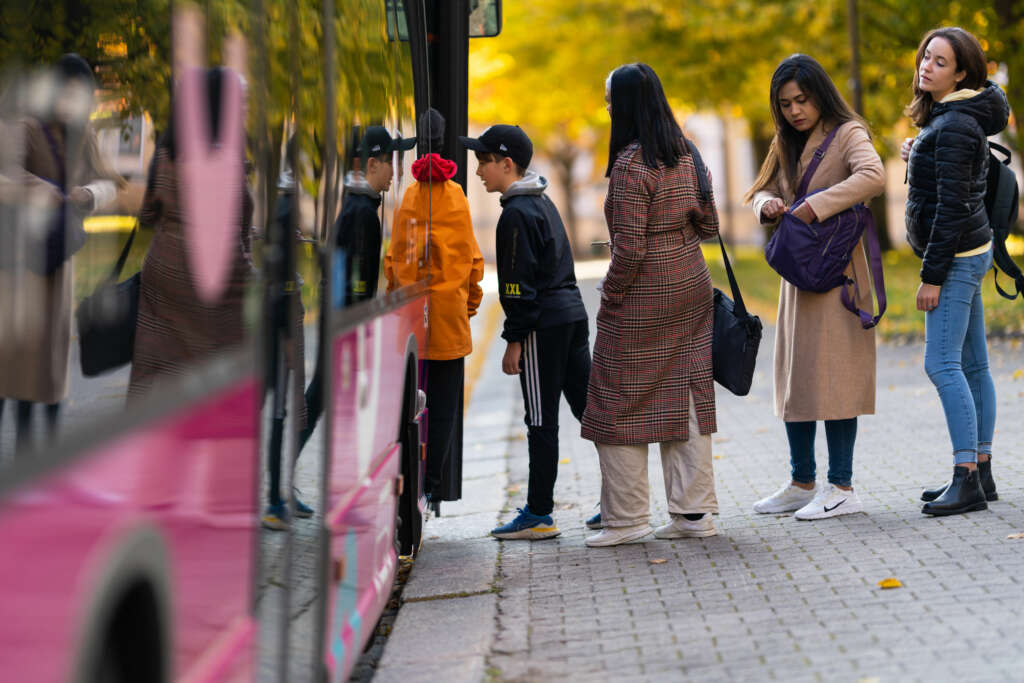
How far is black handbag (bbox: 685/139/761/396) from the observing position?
563 centimetres

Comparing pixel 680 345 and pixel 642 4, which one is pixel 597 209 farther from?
pixel 680 345

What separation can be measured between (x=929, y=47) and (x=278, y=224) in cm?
387

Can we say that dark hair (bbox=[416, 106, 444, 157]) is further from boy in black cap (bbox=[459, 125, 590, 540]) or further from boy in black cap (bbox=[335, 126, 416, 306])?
boy in black cap (bbox=[335, 126, 416, 306])

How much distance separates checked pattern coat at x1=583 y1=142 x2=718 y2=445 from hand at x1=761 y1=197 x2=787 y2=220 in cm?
32

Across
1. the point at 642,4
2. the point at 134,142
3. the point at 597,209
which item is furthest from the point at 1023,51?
the point at 597,209

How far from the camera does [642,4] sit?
26.1 m

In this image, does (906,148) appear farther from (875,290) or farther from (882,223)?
(882,223)

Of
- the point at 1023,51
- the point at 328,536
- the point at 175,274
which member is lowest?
the point at 328,536

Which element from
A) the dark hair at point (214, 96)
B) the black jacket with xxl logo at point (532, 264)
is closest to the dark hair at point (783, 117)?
the black jacket with xxl logo at point (532, 264)

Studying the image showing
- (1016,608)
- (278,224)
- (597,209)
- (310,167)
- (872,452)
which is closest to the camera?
(278,224)

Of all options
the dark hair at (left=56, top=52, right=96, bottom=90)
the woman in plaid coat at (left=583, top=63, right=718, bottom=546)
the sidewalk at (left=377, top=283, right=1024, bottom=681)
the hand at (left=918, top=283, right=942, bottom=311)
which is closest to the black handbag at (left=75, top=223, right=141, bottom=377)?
the dark hair at (left=56, top=52, right=96, bottom=90)

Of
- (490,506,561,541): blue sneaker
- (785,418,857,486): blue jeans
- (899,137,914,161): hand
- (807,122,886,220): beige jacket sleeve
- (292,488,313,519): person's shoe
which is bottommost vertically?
(490,506,561,541): blue sneaker

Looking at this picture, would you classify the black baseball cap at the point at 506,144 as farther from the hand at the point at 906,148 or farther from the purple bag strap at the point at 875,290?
the hand at the point at 906,148

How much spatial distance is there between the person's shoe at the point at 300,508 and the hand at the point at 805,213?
3383 mm
